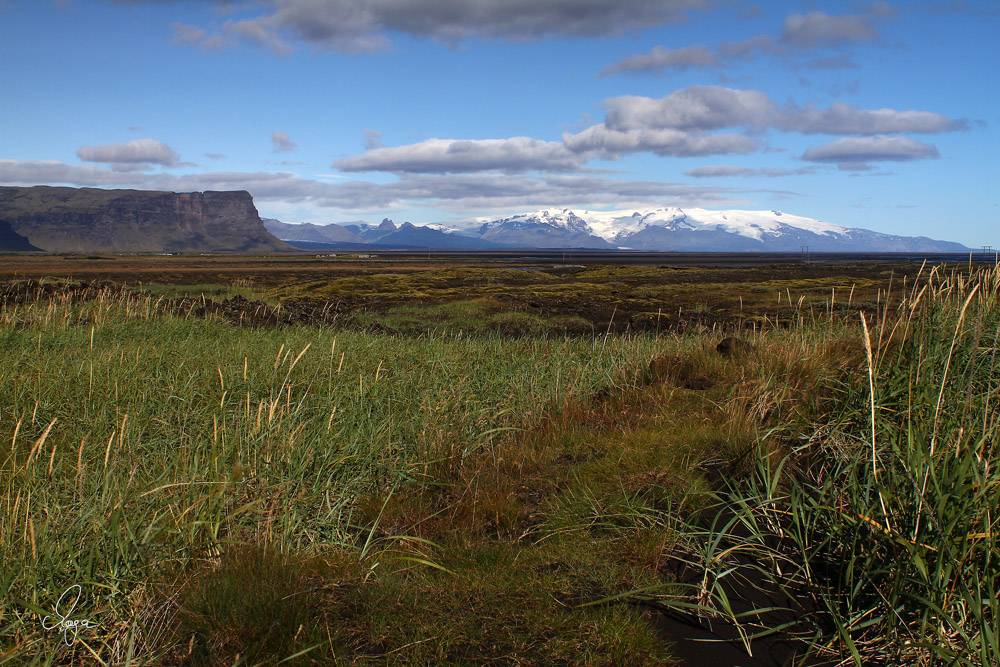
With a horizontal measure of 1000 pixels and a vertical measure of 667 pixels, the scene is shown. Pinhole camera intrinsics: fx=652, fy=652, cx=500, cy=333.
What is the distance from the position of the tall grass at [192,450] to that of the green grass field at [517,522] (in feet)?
0.10

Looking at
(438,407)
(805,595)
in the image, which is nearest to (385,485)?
(438,407)

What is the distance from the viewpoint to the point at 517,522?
4637 mm

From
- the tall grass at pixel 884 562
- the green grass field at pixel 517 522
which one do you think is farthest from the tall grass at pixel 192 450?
the tall grass at pixel 884 562

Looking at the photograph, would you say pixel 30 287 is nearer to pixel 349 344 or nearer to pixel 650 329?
pixel 349 344

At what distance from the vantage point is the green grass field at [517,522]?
10.1 feet

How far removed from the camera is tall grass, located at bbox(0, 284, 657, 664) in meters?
3.29

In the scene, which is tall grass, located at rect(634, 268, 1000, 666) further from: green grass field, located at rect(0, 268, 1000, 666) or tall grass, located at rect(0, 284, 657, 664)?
tall grass, located at rect(0, 284, 657, 664)

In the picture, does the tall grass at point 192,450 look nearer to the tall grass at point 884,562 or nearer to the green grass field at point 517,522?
the green grass field at point 517,522

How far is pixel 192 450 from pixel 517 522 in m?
2.73

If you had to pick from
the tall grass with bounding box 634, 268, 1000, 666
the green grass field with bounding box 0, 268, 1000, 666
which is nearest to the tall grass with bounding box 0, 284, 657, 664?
the green grass field with bounding box 0, 268, 1000, 666

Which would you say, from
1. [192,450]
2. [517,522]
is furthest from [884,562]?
[192,450]

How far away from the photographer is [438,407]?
20.9 ft

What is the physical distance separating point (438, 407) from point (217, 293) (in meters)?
28.6

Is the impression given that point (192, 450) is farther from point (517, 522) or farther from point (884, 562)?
point (884, 562)
